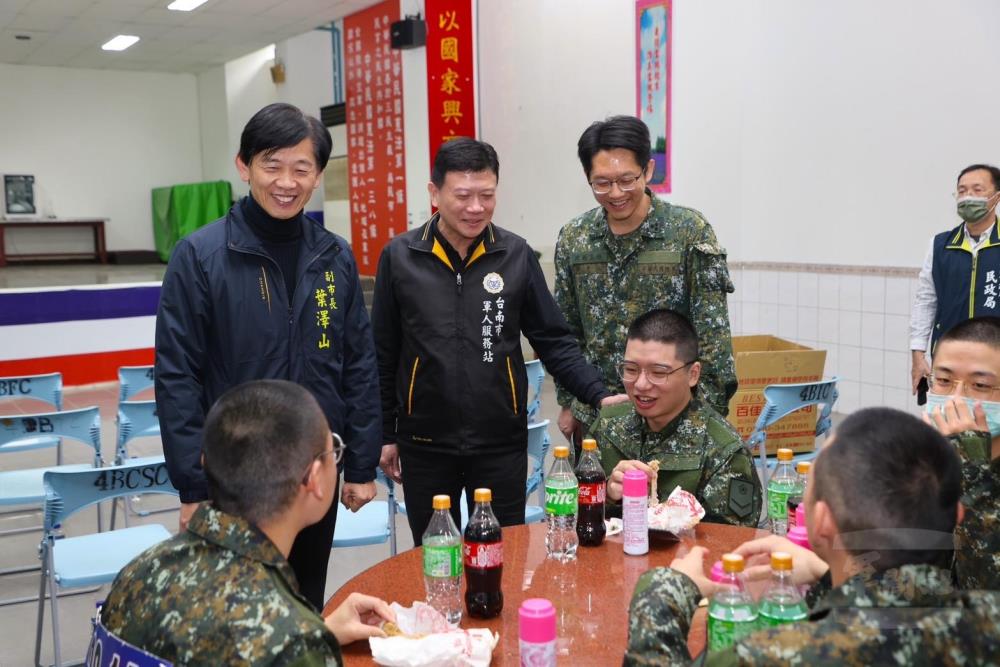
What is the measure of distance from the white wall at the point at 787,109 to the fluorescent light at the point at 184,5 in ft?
12.7

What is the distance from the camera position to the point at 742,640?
1085 mm

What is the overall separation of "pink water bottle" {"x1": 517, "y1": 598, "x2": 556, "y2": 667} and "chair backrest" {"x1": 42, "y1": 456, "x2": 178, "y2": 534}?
1694 millimetres

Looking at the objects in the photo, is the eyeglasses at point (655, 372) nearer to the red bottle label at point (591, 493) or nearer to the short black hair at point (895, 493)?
the red bottle label at point (591, 493)

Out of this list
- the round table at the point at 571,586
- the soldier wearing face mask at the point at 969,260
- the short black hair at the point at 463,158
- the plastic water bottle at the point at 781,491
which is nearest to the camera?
the round table at the point at 571,586

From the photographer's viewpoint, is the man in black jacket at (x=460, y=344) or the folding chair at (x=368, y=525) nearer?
the man in black jacket at (x=460, y=344)

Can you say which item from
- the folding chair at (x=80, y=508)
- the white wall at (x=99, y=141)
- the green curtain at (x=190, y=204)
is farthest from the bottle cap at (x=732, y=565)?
the white wall at (x=99, y=141)

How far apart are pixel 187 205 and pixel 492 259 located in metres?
13.6

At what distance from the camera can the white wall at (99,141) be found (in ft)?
48.6

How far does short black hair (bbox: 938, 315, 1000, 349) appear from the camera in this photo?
1968mm

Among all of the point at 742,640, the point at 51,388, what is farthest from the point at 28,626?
the point at 742,640

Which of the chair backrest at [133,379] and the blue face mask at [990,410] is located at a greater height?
the blue face mask at [990,410]

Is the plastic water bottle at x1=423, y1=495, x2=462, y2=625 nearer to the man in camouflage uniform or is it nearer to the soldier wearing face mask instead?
the man in camouflage uniform

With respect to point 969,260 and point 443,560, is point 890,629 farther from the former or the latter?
point 969,260

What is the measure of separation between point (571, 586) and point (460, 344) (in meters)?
0.95
